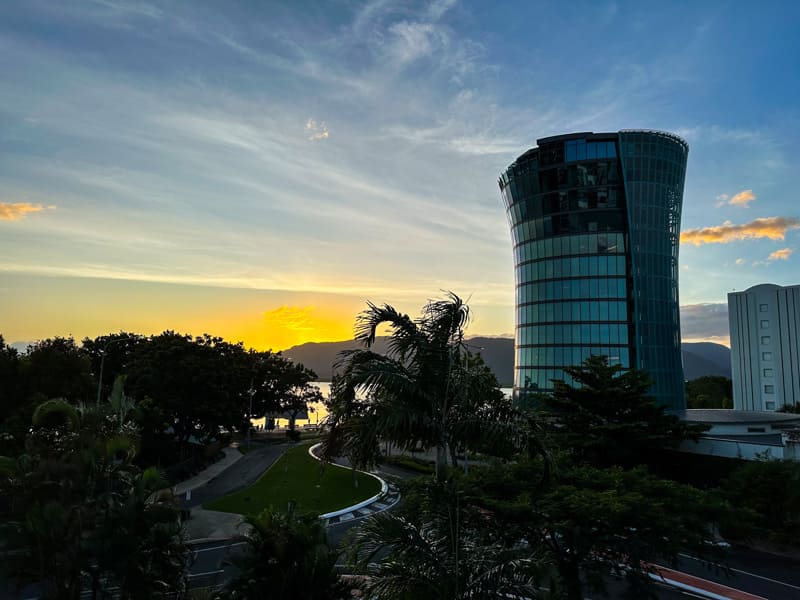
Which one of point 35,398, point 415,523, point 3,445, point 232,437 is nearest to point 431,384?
point 415,523

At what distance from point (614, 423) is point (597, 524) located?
2247cm

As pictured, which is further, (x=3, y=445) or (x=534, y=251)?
(x=534, y=251)

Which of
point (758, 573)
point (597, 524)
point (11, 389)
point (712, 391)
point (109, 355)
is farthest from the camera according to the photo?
point (712, 391)

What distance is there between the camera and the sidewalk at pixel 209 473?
38.3 metres

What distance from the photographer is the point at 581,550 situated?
12602 millimetres

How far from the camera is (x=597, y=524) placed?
12.5 meters

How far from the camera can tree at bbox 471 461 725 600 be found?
482 inches

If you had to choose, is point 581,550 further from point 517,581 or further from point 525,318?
point 525,318

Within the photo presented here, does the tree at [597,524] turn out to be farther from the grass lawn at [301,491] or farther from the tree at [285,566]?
the grass lawn at [301,491]

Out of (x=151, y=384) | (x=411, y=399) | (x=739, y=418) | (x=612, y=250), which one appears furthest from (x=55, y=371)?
(x=612, y=250)

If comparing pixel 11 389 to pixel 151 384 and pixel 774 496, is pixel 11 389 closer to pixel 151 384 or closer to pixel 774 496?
pixel 151 384

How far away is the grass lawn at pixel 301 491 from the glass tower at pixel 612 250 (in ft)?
109

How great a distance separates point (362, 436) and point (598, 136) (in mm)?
67725

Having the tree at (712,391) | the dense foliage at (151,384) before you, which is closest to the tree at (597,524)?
the dense foliage at (151,384)
